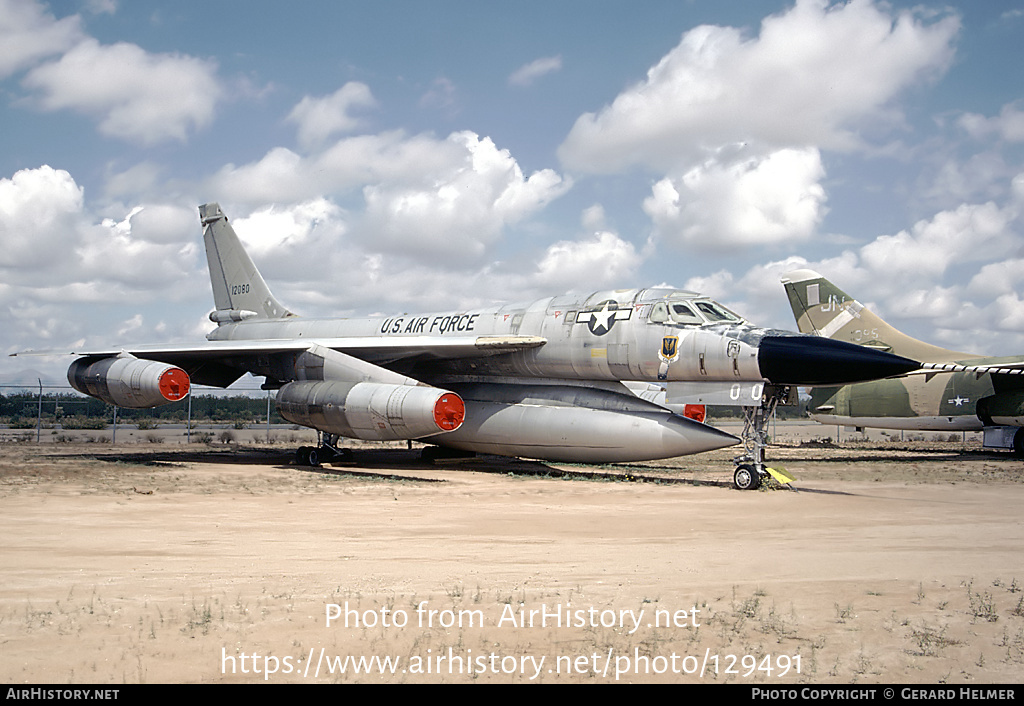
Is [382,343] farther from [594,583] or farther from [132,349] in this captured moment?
[594,583]

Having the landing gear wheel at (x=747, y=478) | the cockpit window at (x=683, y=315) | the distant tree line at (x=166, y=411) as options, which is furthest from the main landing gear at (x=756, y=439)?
the distant tree line at (x=166, y=411)

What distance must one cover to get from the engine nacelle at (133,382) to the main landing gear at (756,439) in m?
10.5

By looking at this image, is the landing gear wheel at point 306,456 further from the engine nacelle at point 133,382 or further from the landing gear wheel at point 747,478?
the landing gear wheel at point 747,478

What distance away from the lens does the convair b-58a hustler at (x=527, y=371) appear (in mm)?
12781

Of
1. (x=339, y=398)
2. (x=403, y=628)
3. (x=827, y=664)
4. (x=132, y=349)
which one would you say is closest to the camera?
(x=827, y=664)

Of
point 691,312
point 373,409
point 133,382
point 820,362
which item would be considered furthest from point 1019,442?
point 133,382

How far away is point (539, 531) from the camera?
799cm

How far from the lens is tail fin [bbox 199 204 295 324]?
21.6 m

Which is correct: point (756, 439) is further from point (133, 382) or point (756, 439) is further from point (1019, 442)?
point (1019, 442)

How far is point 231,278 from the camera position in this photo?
2216 centimetres

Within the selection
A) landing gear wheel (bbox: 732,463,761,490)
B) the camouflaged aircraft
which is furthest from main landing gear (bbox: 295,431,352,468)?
the camouflaged aircraft

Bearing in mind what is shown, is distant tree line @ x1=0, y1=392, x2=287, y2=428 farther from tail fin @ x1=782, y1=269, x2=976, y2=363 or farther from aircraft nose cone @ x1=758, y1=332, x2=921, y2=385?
aircraft nose cone @ x1=758, y1=332, x2=921, y2=385
